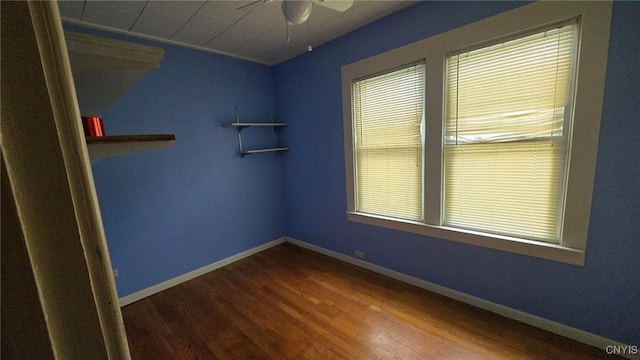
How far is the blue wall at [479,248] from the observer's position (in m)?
1.42

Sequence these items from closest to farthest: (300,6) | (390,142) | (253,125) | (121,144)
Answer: (121,144), (300,6), (390,142), (253,125)

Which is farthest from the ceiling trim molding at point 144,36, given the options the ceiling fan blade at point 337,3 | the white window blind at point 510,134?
the white window blind at point 510,134

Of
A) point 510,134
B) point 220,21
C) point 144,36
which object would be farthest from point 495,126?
point 144,36

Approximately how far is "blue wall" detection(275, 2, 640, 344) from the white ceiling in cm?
20

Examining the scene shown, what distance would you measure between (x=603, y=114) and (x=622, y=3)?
61 cm

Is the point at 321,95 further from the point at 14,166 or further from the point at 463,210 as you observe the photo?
the point at 14,166

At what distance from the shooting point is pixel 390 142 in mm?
2445

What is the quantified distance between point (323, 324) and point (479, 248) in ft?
4.67

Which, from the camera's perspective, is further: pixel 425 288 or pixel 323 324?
pixel 425 288

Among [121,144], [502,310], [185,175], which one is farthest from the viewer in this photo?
[185,175]

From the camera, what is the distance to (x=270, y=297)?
2.35 m

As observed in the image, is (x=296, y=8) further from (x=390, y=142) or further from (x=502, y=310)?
(x=502, y=310)

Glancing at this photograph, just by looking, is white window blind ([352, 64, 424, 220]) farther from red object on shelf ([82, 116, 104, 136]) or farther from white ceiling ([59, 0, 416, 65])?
red object on shelf ([82, 116, 104, 136])

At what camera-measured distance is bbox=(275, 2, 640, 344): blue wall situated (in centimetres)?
142
